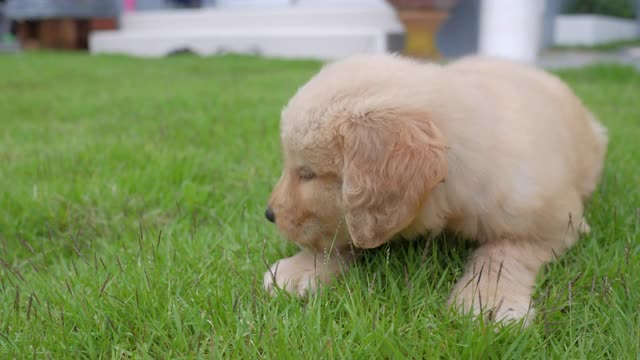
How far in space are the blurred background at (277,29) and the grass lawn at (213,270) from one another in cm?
680

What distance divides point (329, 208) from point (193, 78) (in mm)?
6346

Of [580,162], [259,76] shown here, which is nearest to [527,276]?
[580,162]

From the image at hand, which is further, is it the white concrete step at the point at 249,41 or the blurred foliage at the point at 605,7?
the blurred foliage at the point at 605,7

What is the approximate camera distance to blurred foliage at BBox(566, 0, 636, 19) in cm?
1991

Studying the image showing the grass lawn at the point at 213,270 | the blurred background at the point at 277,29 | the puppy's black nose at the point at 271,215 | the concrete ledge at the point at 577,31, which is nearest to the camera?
the grass lawn at the point at 213,270

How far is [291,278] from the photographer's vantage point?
6.04 feet

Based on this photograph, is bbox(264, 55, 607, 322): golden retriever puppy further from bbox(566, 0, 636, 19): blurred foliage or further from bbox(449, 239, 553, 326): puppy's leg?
bbox(566, 0, 636, 19): blurred foliage

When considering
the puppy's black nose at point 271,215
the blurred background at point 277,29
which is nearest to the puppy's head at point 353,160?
the puppy's black nose at point 271,215

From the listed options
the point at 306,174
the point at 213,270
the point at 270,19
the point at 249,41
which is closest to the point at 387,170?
the point at 306,174

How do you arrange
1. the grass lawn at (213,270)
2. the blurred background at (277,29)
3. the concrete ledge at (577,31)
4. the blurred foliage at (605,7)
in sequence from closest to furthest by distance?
the grass lawn at (213,270) → the blurred background at (277,29) → the concrete ledge at (577,31) → the blurred foliage at (605,7)

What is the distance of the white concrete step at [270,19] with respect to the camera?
11.4 metres

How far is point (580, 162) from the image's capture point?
239 cm

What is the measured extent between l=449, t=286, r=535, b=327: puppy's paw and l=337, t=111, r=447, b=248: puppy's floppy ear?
24 cm

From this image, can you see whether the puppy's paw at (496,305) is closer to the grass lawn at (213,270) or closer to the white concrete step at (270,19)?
the grass lawn at (213,270)
